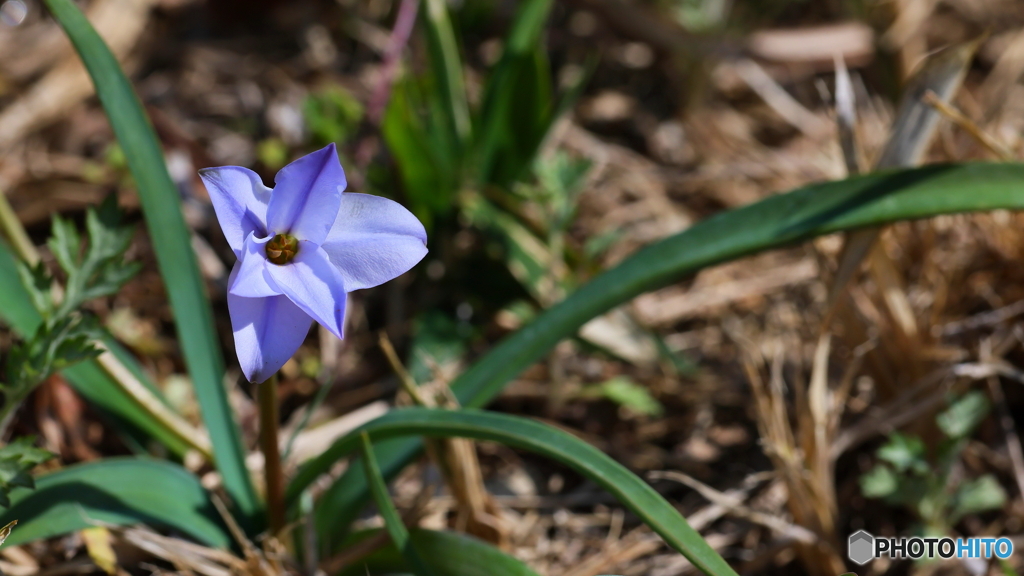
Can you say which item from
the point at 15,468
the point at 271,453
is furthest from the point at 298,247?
the point at 15,468

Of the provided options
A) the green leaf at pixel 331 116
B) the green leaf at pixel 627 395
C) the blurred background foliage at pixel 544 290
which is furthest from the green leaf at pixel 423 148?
the green leaf at pixel 627 395

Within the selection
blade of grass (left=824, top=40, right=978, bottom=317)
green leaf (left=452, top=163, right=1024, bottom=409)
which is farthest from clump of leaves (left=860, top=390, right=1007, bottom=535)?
green leaf (left=452, top=163, right=1024, bottom=409)

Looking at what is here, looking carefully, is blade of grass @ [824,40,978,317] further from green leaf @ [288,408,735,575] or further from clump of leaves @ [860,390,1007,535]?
green leaf @ [288,408,735,575]

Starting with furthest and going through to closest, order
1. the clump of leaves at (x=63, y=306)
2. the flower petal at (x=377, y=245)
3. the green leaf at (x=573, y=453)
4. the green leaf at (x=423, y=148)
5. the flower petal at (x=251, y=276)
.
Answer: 1. the green leaf at (x=423, y=148)
2. the clump of leaves at (x=63, y=306)
3. the green leaf at (x=573, y=453)
4. the flower petal at (x=377, y=245)
5. the flower petal at (x=251, y=276)

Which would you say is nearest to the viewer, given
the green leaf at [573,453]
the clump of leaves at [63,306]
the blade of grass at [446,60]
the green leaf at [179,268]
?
the green leaf at [573,453]

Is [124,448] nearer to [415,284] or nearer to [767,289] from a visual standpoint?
[415,284]

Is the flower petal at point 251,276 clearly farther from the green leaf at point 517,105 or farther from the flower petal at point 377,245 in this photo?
the green leaf at point 517,105

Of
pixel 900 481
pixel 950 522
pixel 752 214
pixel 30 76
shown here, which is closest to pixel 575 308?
pixel 752 214
